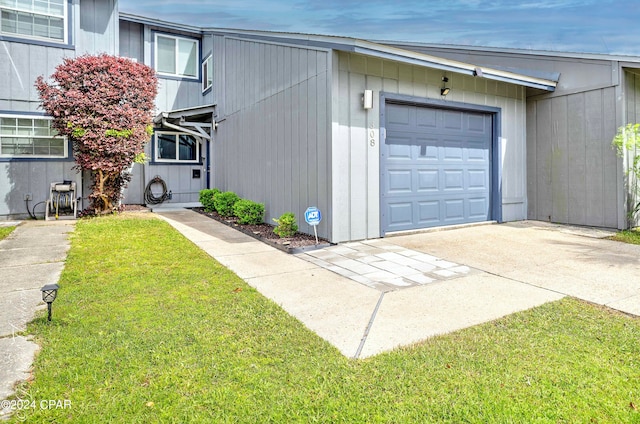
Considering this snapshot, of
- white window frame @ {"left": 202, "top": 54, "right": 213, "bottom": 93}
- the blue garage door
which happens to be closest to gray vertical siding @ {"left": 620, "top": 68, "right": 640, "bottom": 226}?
the blue garage door

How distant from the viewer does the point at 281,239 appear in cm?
662

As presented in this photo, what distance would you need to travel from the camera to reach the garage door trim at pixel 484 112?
6.66 meters

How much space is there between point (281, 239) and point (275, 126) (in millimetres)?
2556

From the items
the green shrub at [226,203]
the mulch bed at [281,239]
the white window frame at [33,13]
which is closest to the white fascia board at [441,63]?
the mulch bed at [281,239]

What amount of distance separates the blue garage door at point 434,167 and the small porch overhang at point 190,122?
6.28 metres

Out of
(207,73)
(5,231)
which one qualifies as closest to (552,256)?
(5,231)

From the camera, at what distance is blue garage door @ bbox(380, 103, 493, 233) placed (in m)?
6.90

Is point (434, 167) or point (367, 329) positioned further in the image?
point (434, 167)

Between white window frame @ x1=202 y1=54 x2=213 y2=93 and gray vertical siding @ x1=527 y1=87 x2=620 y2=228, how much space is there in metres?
8.55

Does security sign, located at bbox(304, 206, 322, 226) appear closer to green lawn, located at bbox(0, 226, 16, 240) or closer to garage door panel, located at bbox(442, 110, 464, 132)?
garage door panel, located at bbox(442, 110, 464, 132)

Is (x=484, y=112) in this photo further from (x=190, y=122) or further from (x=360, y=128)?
(x=190, y=122)

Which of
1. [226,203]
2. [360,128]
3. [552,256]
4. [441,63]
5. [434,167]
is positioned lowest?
[552,256]

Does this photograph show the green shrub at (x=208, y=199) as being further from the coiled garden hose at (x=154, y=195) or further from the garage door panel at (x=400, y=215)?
the garage door panel at (x=400, y=215)

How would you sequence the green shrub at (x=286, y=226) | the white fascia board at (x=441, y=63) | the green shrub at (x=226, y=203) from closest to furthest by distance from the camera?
1. the white fascia board at (x=441, y=63)
2. the green shrub at (x=286, y=226)
3. the green shrub at (x=226, y=203)
